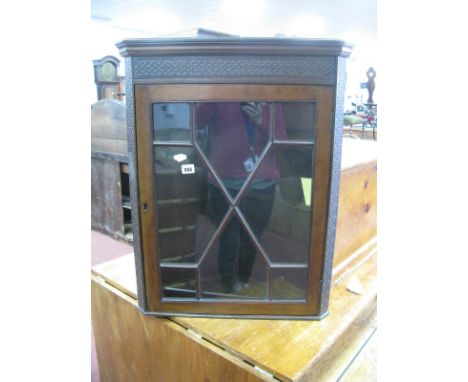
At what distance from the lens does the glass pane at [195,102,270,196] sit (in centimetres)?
70

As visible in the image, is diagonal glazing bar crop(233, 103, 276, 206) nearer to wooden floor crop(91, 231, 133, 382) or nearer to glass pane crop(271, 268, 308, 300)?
glass pane crop(271, 268, 308, 300)

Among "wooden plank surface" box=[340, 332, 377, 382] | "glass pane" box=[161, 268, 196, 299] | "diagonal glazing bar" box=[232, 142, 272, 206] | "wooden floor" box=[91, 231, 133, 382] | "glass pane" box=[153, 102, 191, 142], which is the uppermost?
"glass pane" box=[153, 102, 191, 142]

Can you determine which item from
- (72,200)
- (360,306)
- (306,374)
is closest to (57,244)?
(72,200)

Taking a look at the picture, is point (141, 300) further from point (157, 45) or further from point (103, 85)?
point (103, 85)

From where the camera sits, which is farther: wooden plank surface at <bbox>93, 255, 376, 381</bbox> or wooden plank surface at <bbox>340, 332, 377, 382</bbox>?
wooden plank surface at <bbox>340, 332, 377, 382</bbox>

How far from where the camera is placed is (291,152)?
2.36 ft

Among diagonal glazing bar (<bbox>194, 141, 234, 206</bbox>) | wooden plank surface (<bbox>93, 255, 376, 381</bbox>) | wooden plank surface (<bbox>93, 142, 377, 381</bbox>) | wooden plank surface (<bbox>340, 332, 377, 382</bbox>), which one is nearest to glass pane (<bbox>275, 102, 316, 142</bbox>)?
diagonal glazing bar (<bbox>194, 141, 234, 206</bbox>)

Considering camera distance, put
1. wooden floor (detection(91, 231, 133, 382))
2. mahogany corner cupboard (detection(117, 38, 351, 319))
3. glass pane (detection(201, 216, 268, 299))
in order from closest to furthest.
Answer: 1. mahogany corner cupboard (detection(117, 38, 351, 319))
2. glass pane (detection(201, 216, 268, 299))
3. wooden floor (detection(91, 231, 133, 382))

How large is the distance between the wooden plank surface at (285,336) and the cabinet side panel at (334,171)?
0.19 feet

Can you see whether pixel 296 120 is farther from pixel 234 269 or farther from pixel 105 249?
pixel 105 249

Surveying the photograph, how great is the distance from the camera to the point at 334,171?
0.73 meters

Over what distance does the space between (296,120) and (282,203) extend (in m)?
0.18

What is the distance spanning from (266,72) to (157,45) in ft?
0.69

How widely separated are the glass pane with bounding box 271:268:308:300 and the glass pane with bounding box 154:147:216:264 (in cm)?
18
